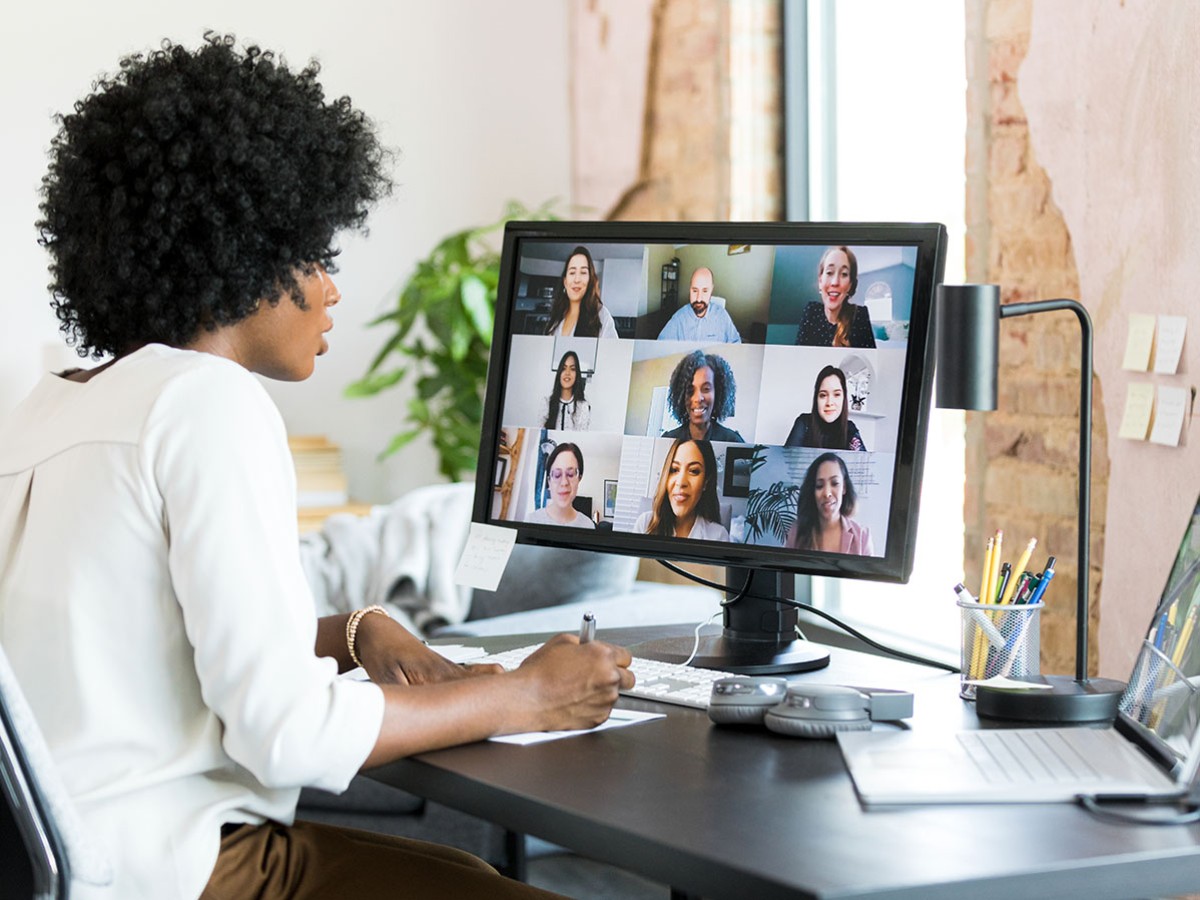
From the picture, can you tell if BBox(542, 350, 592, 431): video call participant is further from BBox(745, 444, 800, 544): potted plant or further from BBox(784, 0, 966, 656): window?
BBox(784, 0, 966, 656): window

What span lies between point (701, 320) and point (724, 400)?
10cm

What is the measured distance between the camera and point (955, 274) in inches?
108

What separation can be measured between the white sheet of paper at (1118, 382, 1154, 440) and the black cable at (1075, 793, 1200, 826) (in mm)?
1040

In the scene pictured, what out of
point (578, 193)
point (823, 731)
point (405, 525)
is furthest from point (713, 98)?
point (823, 731)

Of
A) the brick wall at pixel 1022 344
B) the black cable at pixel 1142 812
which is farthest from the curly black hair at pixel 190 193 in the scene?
the brick wall at pixel 1022 344

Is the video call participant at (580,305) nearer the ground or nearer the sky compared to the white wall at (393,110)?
nearer the ground

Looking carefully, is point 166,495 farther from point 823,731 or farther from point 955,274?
point 955,274

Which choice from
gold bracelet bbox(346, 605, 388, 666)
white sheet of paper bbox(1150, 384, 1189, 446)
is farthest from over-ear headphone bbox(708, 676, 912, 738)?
white sheet of paper bbox(1150, 384, 1189, 446)

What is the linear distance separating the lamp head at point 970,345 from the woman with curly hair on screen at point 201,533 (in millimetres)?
435

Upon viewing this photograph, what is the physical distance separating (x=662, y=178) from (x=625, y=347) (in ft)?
6.74

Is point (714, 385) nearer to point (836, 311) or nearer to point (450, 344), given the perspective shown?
point (836, 311)

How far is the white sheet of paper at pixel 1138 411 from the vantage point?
209cm

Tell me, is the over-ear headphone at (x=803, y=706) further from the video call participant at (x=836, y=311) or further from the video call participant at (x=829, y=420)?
the video call participant at (x=836, y=311)

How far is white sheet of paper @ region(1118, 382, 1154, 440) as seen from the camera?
6.86 ft
